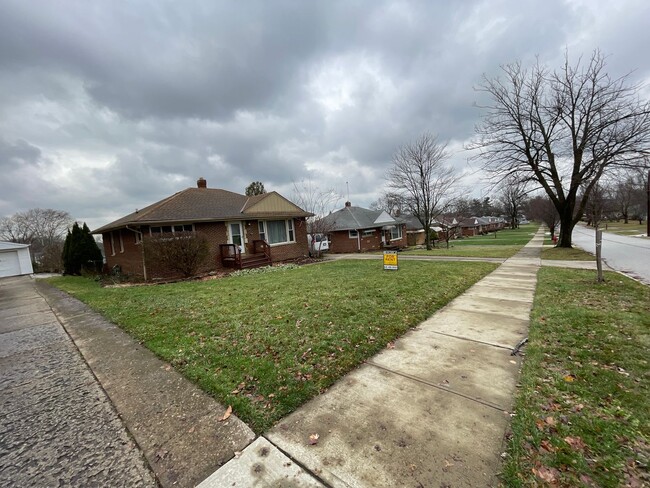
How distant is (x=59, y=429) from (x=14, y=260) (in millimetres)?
32676

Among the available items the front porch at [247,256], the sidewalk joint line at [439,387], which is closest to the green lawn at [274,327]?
the sidewalk joint line at [439,387]

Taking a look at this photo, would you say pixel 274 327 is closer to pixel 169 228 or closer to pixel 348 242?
pixel 169 228

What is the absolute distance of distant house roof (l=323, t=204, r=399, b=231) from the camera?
86.8 ft

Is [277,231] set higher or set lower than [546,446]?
higher

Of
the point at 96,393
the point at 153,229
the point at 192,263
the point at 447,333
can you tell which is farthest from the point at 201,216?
the point at 447,333

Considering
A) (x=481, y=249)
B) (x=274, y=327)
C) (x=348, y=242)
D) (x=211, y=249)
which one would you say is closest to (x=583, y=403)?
(x=274, y=327)

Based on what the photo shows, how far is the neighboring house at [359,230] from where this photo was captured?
87.0ft

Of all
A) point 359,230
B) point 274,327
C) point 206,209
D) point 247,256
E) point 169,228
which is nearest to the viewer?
point 274,327

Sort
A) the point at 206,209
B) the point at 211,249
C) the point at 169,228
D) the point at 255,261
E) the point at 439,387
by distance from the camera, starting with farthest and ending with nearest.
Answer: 1. the point at 206,209
2. the point at 255,261
3. the point at 211,249
4. the point at 169,228
5. the point at 439,387

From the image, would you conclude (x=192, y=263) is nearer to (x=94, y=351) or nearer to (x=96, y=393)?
(x=94, y=351)

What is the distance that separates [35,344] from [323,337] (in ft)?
17.1

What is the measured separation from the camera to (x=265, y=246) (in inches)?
602

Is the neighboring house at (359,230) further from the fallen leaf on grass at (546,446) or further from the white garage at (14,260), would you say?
the white garage at (14,260)

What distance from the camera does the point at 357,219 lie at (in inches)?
1079
